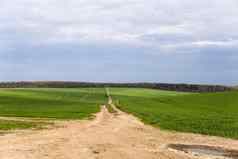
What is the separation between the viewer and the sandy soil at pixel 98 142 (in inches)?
918

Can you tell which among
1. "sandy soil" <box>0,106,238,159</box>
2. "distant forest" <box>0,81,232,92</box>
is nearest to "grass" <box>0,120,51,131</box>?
"sandy soil" <box>0,106,238,159</box>

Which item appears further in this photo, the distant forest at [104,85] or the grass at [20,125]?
the distant forest at [104,85]

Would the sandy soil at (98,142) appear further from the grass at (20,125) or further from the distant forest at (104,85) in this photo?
the distant forest at (104,85)

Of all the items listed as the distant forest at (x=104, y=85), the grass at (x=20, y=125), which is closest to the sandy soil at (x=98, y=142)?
the grass at (x=20, y=125)

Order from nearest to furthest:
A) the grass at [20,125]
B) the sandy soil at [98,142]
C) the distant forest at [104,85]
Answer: the sandy soil at [98,142], the grass at [20,125], the distant forest at [104,85]

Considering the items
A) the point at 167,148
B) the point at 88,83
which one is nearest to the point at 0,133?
the point at 167,148

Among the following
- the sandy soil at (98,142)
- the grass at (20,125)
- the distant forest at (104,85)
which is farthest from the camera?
the distant forest at (104,85)

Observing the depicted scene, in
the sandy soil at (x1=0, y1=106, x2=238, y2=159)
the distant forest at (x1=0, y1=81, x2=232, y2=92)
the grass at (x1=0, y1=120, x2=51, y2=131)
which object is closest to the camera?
the sandy soil at (x1=0, y1=106, x2=238, y2=159)

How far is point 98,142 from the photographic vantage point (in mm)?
28016

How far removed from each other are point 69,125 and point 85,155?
1494 cm

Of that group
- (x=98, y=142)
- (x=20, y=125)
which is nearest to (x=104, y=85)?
(x=20, y=125)

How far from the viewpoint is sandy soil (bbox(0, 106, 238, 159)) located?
23.3 meters

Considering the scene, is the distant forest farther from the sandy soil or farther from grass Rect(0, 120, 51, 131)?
grass Rect(0, 120, 51, 131)

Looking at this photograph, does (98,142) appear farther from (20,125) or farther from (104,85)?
(104,85)
